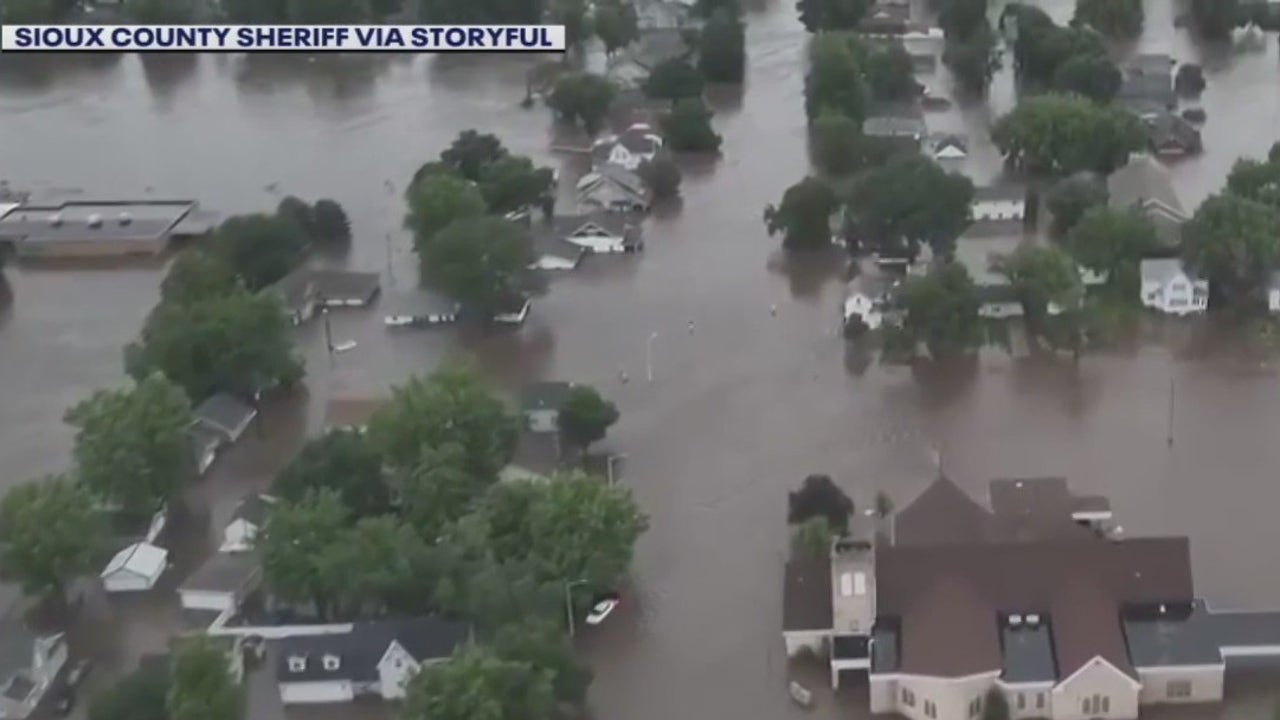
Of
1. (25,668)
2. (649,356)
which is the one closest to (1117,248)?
(649,356)

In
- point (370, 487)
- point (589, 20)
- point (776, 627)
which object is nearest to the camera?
point (776, 627)

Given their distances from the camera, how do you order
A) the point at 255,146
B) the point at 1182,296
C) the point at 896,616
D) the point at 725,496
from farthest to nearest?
the point at 255,146 < the point at 1182,296 < the point at 725,496 < the point at 896,616

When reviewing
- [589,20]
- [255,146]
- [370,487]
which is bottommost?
[370,487]

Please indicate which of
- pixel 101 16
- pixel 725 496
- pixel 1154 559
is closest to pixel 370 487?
pixel 725 496

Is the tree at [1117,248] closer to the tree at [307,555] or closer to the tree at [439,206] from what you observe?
the tree at [439,206]

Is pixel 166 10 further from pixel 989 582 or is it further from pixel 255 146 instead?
pixel 989 582

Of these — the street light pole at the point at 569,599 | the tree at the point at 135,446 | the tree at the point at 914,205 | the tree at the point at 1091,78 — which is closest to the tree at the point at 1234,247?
the tree at the point at 914,205
